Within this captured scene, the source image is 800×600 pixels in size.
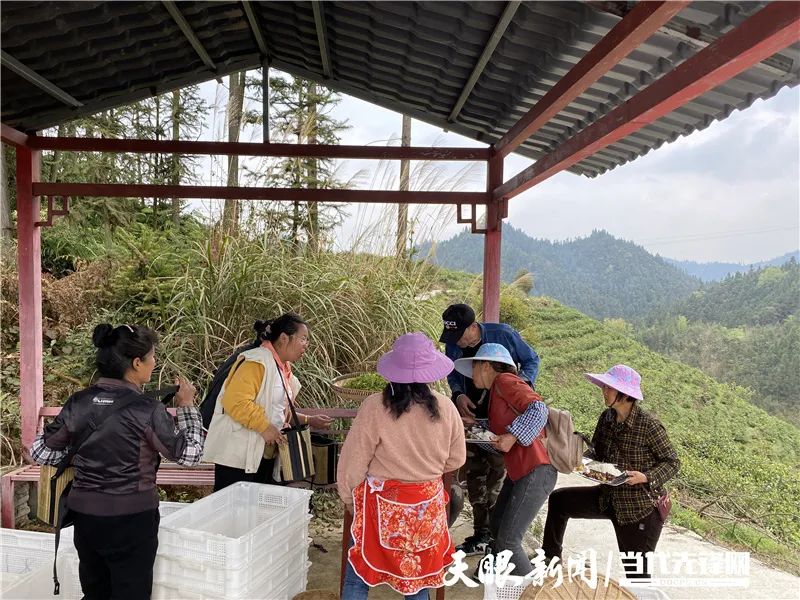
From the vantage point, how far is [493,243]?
4453 millimetres

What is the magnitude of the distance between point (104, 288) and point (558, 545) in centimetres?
501

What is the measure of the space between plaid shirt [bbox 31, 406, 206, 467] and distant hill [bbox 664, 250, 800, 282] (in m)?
14.9

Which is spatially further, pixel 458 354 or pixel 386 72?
pixel 386 72

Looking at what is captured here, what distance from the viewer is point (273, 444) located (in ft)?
10.2

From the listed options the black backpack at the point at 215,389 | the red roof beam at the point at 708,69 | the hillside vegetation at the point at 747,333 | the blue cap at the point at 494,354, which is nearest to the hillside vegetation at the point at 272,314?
the black backpack at the point at 215,389

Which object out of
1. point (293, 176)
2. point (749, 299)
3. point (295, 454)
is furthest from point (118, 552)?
point (749, 299)

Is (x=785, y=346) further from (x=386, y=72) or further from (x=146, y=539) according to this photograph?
(x=146, y=539)

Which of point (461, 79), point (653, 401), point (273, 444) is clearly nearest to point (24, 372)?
point (273, 444)

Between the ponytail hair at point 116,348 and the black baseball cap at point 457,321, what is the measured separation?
1.70 m

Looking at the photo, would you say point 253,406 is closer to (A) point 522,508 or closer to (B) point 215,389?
(B) point 215,389

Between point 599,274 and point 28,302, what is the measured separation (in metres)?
17.0

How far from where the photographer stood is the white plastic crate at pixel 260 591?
236 cm

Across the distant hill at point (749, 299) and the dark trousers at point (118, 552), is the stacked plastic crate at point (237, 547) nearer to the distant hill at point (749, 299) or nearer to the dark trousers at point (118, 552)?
the dark trousers at point (118, 552)

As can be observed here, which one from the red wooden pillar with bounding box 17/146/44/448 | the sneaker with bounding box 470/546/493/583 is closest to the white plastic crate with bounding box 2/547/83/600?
the red wooden pillar with bounding box 17/146/44/448
